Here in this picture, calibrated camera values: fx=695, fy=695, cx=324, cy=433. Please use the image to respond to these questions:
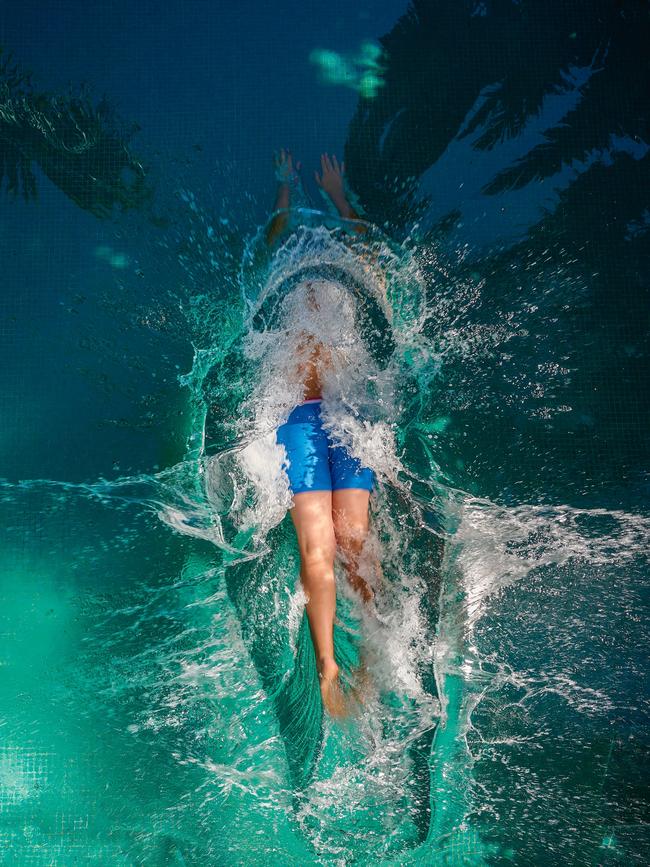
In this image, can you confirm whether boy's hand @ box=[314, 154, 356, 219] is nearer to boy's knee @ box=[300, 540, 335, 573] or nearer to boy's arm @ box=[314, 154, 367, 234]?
boy's arm @ box=[314, 154, 367, 234]

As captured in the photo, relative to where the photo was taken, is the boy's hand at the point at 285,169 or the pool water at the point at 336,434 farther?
the boy's hand at the point at 285,169

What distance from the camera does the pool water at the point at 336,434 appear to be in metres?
2.07

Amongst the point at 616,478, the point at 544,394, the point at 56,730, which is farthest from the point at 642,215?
the point at 56,730

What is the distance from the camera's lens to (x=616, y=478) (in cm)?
224

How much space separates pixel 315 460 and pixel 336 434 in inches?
4.1

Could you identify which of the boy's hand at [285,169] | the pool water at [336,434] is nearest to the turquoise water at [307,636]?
the pool water at [336,434]

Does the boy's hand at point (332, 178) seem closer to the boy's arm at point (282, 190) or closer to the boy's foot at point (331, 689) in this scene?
the boy's arm at point (282, 190)

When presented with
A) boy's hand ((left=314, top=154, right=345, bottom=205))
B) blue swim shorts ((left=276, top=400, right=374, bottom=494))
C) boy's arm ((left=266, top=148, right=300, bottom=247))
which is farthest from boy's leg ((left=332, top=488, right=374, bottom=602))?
boy's hand ((left=314, top=154, right=345, bottom=205))

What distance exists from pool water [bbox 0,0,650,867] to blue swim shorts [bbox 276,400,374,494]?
2.6 inches

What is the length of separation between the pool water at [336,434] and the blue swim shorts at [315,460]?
0.22ft

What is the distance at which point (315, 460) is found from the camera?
1.99m

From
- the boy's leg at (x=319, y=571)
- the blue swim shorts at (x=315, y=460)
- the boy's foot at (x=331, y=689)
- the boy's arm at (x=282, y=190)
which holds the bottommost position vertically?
the boy's foot at (x=331, y=689)

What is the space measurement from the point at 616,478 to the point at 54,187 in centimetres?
209

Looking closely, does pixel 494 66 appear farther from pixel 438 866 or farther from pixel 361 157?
pixel 438 866
